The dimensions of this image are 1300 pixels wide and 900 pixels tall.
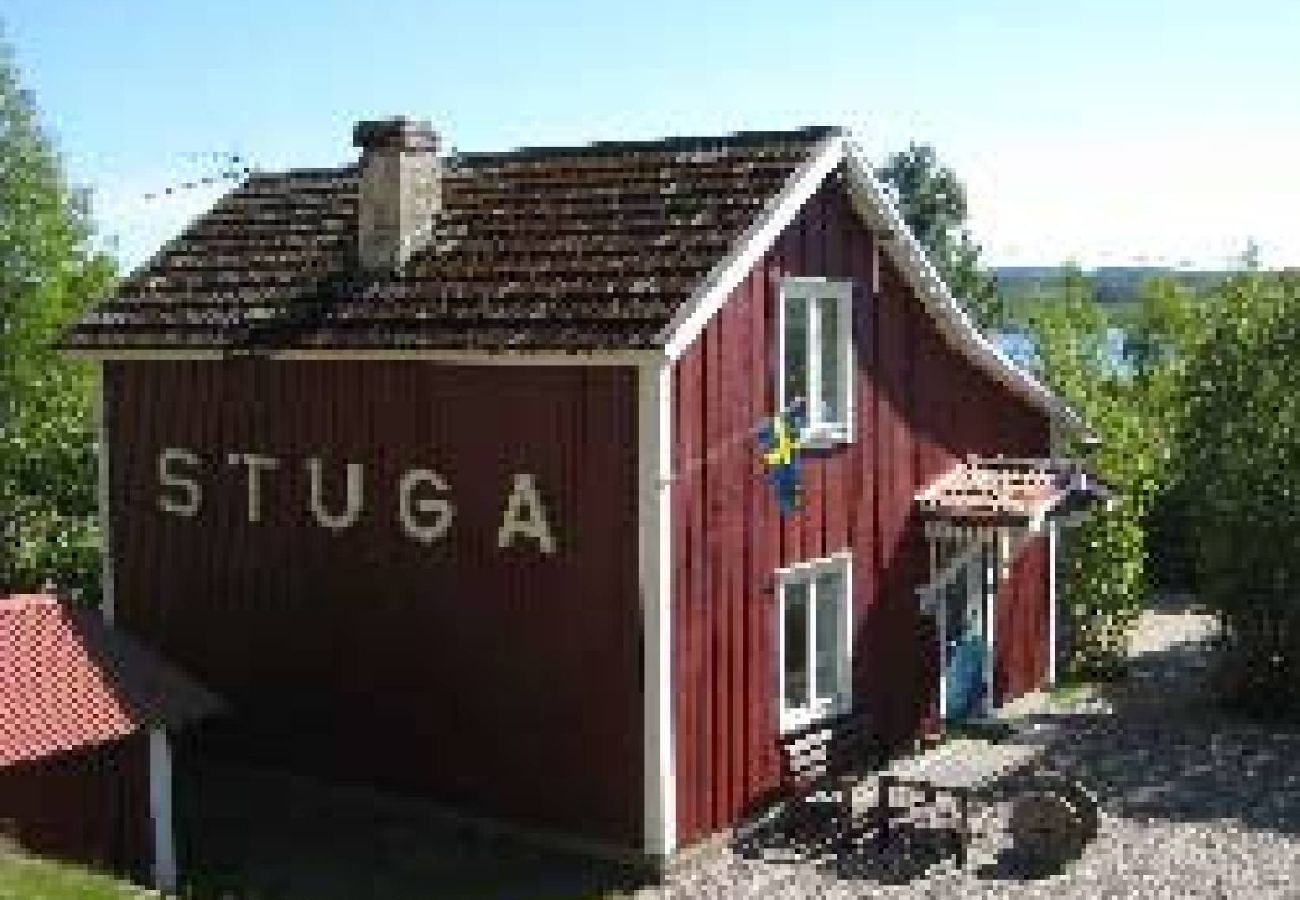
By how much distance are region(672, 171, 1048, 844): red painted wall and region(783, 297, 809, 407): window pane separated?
1.22 feet

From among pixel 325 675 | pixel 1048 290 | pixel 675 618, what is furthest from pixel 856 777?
pixel 1048 290

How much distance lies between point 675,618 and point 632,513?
3.55 feet

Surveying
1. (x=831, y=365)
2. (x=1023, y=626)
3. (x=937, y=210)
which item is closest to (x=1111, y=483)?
(x=1023, y=626)

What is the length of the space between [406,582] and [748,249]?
494 cm

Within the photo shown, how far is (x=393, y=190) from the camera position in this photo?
19672mm

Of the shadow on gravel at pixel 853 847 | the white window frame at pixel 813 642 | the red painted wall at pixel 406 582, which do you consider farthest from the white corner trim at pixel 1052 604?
the red painted wall at pixel 406 582

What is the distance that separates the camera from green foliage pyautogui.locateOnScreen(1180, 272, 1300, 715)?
2331 cm

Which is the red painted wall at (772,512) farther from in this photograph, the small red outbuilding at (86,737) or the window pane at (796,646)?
the small red outbuilding at (86,737)

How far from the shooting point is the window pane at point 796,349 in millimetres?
18844

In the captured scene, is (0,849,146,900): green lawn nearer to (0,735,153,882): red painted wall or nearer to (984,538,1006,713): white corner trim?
(0,735,153,882): red painted wall

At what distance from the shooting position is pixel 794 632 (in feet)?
63.4

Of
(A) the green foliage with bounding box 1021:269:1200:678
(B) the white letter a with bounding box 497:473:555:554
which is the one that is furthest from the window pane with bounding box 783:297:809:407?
(A) the green foliage with bounding box 1021:269:1200:678

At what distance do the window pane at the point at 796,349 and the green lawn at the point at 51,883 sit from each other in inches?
323

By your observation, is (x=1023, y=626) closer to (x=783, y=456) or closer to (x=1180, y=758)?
(x=1180, y=758)
